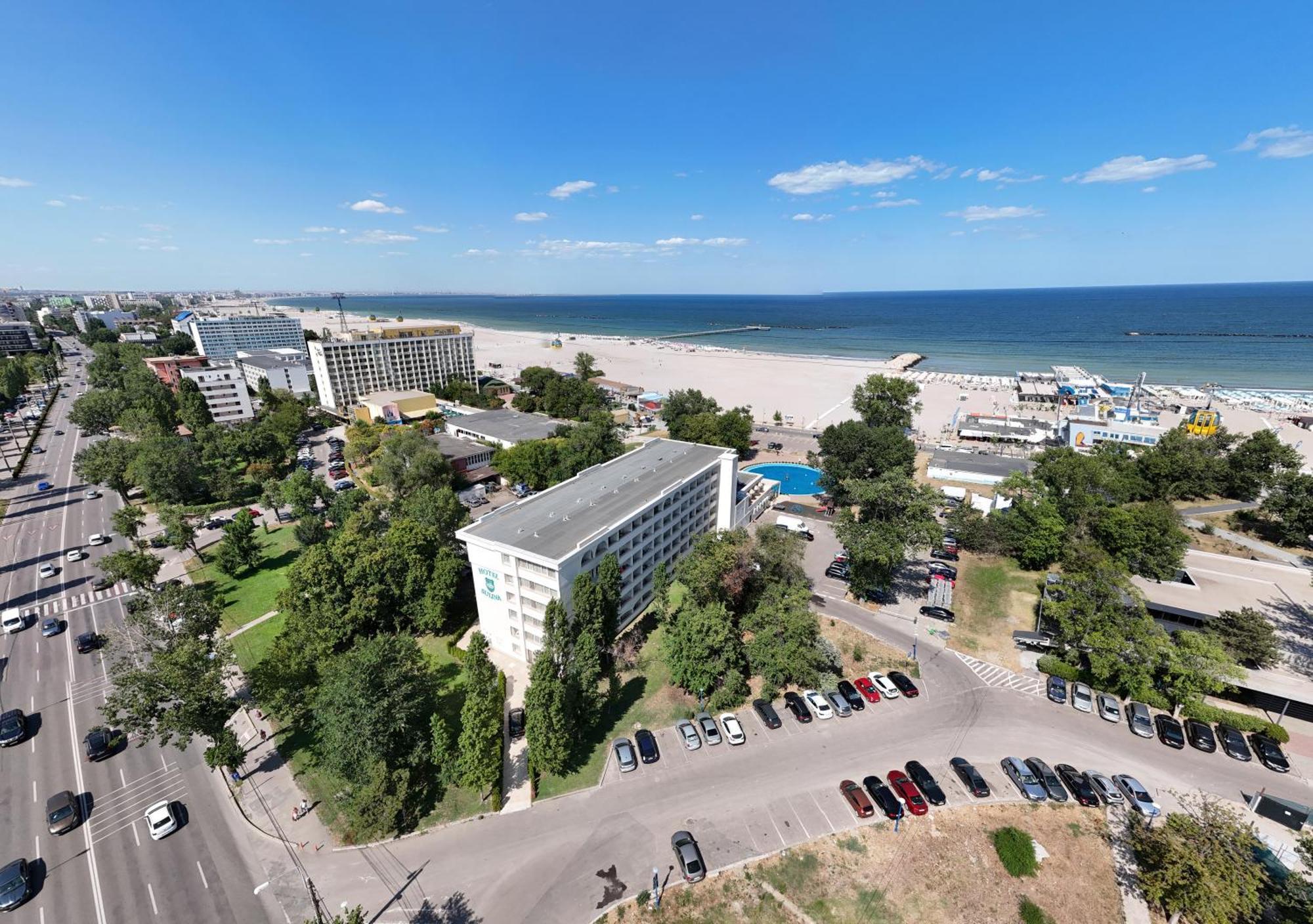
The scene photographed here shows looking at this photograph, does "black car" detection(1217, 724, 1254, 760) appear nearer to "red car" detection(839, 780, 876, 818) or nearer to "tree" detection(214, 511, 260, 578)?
"red car" detection(839, 780, 876, 818)

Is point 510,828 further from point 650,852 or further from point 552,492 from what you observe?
point 552,492

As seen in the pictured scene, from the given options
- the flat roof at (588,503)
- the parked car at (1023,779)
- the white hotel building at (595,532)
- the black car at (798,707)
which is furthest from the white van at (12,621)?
the parked car at (1023,779)

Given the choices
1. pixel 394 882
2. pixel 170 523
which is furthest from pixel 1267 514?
pixel 170 523

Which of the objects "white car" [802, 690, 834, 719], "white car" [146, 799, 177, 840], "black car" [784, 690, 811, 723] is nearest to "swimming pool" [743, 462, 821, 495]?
"white car" [802, 690, 834, 719]

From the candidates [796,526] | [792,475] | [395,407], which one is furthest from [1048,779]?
[395,407]

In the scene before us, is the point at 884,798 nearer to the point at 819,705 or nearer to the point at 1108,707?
the point at 819,705
